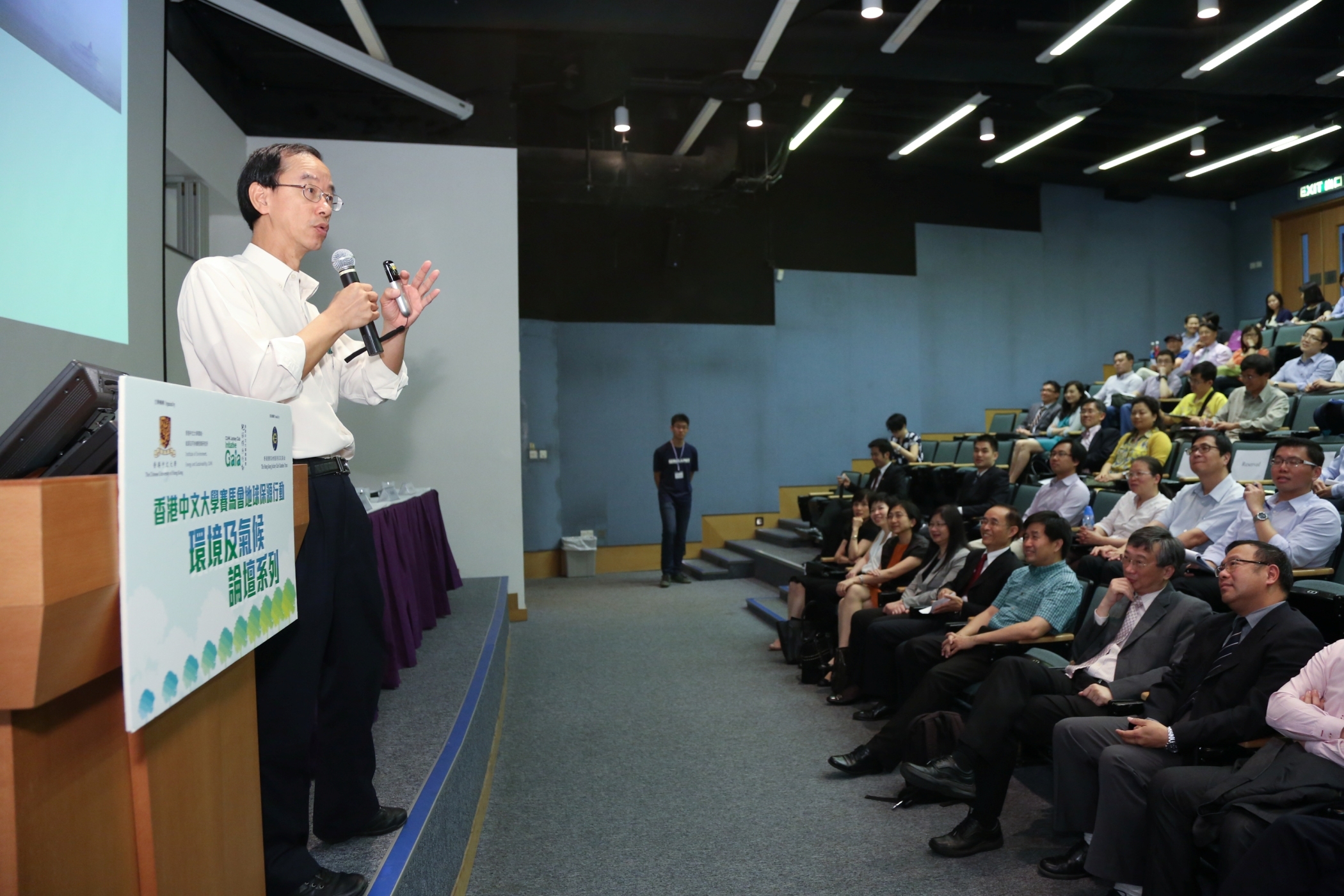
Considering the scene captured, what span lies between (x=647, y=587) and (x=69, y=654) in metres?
6.62

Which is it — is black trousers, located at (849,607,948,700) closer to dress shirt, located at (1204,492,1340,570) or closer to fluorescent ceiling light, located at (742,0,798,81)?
dress shirt, located at (1204,492,1340,570)

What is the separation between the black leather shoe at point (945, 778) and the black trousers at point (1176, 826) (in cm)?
59

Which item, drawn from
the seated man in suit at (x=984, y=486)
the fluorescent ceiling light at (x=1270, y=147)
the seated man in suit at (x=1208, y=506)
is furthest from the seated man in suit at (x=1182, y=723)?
the fluorescent ceiling light at (x=1270, y=147)

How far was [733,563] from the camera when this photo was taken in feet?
25.2

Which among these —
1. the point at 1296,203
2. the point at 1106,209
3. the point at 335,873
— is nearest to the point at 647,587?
the point at 335,873

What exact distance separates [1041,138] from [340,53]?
20.4ft

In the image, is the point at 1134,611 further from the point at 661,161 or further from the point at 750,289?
the point at 750,289

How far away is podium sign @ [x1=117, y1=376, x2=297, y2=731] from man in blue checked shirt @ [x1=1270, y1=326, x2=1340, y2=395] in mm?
6740

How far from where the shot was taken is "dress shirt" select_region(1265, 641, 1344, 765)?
1876 mm

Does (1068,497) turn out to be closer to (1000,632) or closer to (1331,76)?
(1000,632)

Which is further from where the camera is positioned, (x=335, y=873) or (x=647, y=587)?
(x=647, y=587)

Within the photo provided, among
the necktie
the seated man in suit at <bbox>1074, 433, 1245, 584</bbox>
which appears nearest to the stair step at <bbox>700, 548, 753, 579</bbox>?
the seated man in suit at <bbox>1074, 433, 1245, 584</bbox>

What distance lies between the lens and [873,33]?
225 inches

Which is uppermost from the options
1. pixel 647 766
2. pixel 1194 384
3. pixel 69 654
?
pixel 1194 384
